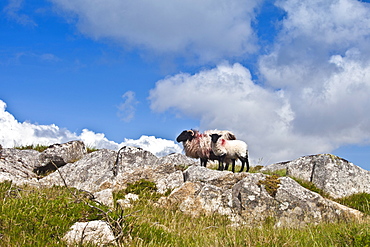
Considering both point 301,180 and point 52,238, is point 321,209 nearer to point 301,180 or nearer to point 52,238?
point 301,180

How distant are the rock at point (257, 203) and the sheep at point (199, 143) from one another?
5.64 m

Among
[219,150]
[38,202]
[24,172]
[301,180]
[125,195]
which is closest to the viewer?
[38,202]

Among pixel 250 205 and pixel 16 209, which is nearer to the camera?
pixel 16 209

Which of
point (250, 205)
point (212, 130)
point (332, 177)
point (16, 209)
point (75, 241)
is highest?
point (212, 130)

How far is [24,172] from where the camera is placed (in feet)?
65.2

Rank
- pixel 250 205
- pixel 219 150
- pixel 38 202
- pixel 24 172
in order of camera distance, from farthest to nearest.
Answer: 1. pixel 24 172
2. pixel 219 150
3. pixel 250 205
4. pixel 38 202

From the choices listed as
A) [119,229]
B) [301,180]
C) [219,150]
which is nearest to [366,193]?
[301,180]

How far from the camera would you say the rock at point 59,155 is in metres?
22.1

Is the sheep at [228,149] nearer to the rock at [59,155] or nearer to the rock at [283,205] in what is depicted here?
the rock at [283,205]

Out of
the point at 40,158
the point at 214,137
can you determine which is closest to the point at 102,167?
the point at 40,158

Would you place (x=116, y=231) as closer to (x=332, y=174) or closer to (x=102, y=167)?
(x=102, y=167)

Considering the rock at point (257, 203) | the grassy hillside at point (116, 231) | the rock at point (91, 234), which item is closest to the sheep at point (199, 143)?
the rock at point (257, 203)

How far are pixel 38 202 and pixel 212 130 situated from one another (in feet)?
38.8

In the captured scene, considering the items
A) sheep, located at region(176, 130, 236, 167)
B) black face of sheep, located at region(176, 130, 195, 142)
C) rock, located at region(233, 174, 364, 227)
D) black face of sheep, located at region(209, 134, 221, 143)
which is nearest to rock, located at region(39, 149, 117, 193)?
black face of sheep, located at region(176, 130, 195, 142)
